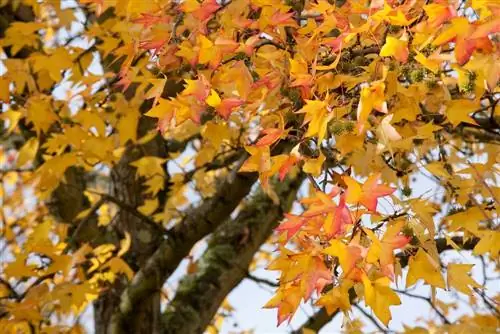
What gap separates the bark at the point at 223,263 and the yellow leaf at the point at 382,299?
6.63ft

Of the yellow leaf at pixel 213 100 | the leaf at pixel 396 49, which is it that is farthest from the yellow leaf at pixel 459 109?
the yellow leaf at pixel 213 100

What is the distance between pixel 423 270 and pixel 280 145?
1490 mm

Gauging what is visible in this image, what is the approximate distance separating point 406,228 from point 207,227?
5.20 ft

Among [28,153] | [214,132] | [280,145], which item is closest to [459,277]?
[214,132]

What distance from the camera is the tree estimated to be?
1.66 metres

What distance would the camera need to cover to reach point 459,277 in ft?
6.03

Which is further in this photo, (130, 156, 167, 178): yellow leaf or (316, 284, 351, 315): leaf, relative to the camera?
(130, 156, 167, 178): yellow leaf

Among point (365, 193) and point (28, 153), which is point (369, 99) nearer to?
point (365, 193)

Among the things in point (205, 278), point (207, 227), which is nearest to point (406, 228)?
point (207, 227)

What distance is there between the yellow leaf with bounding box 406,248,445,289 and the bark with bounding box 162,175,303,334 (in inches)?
77.6

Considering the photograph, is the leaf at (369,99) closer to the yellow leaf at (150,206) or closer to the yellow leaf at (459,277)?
the yellow leaf at (459,277)

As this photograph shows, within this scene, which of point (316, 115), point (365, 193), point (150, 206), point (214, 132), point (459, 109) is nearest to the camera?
point (365, 193)

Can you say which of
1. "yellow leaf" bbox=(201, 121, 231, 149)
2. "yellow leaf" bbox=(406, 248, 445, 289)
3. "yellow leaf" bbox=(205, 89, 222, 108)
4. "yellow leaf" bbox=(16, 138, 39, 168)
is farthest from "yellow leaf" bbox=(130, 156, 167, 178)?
"yellow leaf" bbox=(406, 248, 445, 289)

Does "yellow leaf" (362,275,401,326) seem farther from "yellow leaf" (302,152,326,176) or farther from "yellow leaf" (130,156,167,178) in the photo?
"yellow leaf" (130,156,167,178)
